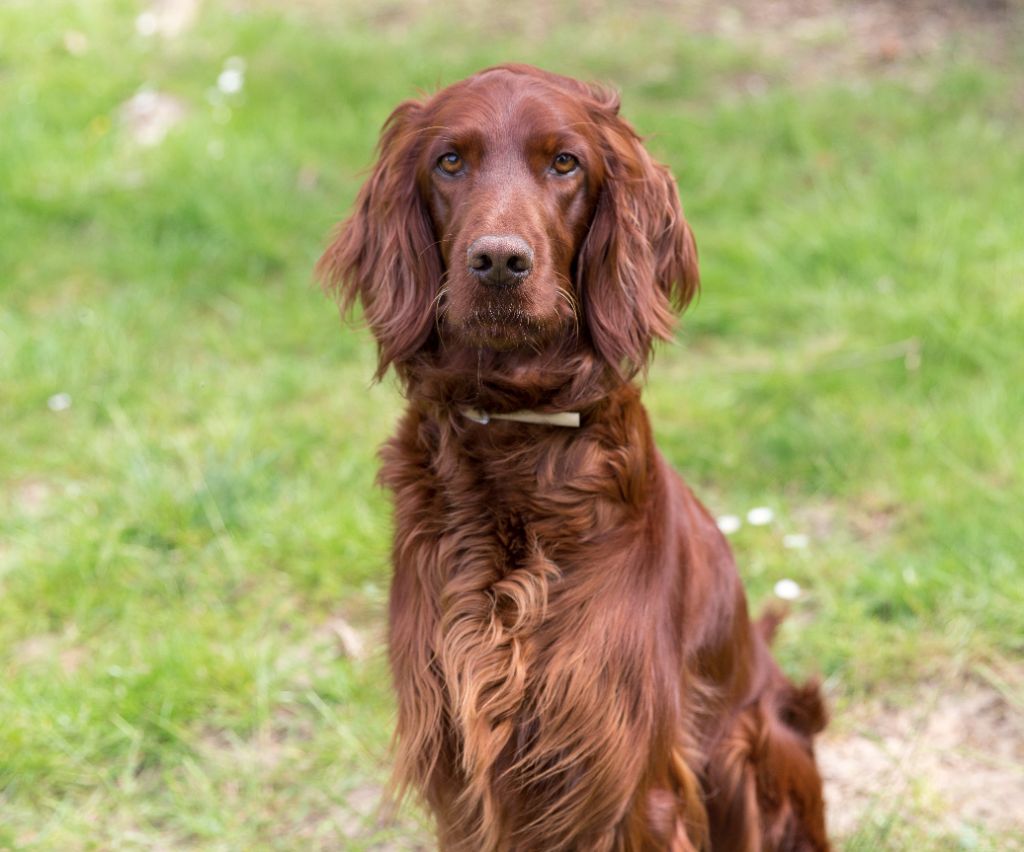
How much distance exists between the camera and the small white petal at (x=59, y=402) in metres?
4.47

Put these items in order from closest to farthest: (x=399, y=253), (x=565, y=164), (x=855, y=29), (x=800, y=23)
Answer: (x=565, y=164)
(x=399, y=253)
(x=855, y=29)
(x=800, y=23)

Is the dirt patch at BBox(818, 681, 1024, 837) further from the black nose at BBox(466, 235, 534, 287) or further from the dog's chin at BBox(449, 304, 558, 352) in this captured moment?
the black nose at BBox(466, 235, 534, 287)

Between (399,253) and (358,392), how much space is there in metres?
2.21

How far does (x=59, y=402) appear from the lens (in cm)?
447

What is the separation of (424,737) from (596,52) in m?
4.86

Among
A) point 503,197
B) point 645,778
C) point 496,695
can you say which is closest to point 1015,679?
point 645,778

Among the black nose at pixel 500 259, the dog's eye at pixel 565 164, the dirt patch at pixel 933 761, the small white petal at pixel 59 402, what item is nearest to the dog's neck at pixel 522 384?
the black nose at pixel 500 259

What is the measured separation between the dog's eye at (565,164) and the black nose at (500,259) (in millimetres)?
235

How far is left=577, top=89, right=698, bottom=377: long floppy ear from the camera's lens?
7.80 ft

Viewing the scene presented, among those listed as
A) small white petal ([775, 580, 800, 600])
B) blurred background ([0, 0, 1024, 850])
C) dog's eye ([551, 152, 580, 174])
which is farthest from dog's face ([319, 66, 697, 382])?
small white petal ([775, 580, 800, 600])

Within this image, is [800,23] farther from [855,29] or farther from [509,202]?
[509,202]

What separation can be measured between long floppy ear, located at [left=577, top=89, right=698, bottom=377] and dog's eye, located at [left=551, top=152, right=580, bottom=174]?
0.09 meters

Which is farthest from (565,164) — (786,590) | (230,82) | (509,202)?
(230,82)

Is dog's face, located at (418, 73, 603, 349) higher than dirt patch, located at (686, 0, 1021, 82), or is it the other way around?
dog's face, located at (418, 73, 603, 349)
